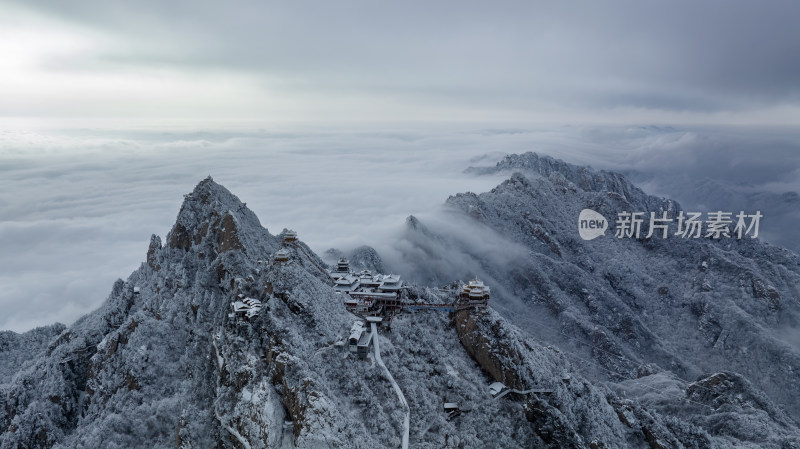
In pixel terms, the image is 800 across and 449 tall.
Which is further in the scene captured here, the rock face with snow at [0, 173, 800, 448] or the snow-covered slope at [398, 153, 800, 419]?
the snow-covered slope at [398, 153, 800, 419]

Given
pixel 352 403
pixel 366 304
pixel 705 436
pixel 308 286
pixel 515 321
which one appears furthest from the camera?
pixel 515 321

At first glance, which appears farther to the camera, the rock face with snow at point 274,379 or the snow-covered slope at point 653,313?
the snow-covered slope at point 653,313

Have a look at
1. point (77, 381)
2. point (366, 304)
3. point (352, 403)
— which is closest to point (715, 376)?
point (366, 304)

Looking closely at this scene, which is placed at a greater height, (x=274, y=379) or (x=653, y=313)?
(x=274, y=379)

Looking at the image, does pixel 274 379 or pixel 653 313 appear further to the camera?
pixel 653 313

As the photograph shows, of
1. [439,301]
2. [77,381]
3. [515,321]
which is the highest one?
[439,301]

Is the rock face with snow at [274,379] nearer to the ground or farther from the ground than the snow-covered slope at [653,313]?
farther from the ground

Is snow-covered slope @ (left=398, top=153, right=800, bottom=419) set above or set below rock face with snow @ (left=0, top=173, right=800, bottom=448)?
below

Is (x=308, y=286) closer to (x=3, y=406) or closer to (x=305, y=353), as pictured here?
(x=305, y=353)
